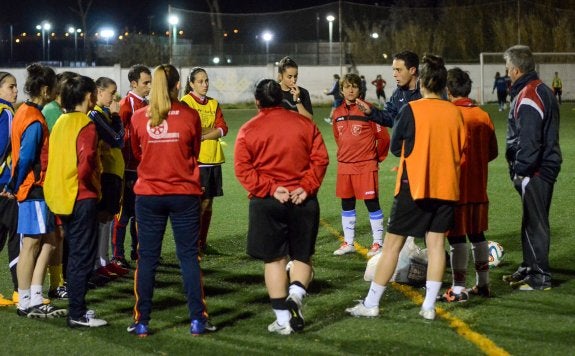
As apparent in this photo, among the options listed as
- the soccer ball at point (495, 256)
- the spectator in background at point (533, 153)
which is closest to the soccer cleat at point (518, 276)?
the spectator in background at point (533, 153)

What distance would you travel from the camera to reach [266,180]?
6.39m

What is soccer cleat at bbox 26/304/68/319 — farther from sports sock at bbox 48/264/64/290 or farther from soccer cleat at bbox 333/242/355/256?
soccer cleat at bbox 333/242/355/256

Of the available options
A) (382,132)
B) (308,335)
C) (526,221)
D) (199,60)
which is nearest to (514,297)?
(526,221)

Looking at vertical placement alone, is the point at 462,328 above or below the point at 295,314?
below

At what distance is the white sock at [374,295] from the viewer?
22.4 ft

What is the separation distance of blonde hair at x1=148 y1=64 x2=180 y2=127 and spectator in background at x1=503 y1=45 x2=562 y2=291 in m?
3.03

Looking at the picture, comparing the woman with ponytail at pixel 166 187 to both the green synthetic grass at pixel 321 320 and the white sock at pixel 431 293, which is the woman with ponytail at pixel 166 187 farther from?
Answer: the white sock at pixel 431 293

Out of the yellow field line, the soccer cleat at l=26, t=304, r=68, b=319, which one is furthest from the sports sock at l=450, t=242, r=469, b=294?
the soccer cleat at l=26, t=304, r=68, b=319

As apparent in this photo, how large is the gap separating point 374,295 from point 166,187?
1.82 meters

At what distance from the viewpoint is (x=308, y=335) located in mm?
6441

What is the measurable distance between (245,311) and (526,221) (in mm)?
2603

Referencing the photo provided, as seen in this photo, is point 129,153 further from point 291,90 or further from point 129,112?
point 291,90

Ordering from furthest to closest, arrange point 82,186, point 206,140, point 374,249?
point 374,249, point 206,140, point 82,186

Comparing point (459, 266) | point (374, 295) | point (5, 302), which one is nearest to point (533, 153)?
point (459, 266)
